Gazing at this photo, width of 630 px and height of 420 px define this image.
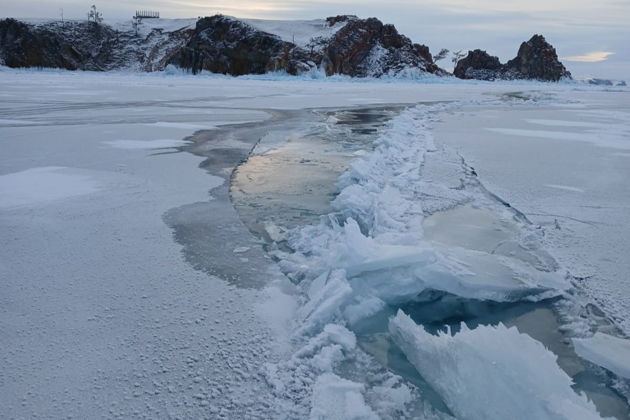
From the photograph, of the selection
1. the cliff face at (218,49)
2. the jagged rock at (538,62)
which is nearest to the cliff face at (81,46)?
the cliff face at (218,49)

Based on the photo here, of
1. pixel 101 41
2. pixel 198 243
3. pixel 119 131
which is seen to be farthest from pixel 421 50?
pixel 198 243

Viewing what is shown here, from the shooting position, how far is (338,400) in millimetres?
1608

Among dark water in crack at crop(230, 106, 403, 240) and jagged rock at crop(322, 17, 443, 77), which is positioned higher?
jagged rock at crop(322, 17, 443, 77)

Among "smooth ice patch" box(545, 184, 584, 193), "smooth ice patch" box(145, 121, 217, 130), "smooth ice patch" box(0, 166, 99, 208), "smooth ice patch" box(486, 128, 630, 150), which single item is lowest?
"smooth ice patch" box(0, 166, 99, 208)

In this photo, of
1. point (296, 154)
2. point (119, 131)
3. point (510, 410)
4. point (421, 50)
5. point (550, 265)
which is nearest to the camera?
point (510, 410)

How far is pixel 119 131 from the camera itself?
7.80 meters

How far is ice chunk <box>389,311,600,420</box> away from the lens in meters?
1.45

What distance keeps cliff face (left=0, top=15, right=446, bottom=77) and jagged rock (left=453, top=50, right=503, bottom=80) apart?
1400cm

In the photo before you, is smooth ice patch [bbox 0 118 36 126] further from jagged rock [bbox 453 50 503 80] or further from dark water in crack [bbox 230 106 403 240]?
jagged rock [bbox 453 50 503 80]

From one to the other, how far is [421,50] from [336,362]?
72.2 meters

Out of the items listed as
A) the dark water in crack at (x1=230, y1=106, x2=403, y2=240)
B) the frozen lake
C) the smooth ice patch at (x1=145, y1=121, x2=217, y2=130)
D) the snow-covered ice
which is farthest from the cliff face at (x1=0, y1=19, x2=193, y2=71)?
the frozen lake

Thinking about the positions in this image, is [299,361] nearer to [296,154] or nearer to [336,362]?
[336,362]

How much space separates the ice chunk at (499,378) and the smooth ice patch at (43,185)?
335 cm

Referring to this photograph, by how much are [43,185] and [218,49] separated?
58000 mm
